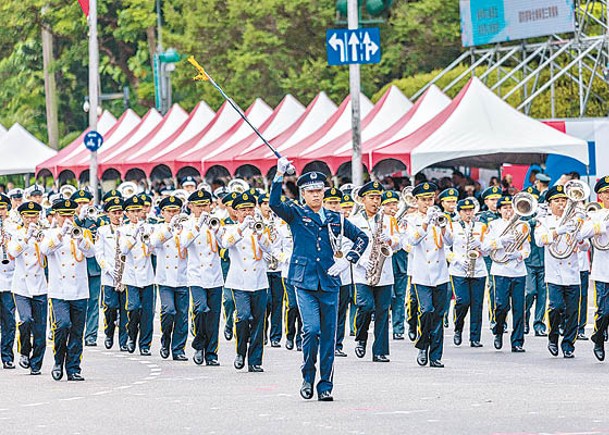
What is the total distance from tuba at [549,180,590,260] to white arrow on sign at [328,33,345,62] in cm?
1056

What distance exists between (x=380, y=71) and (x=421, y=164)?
1711 centimetres

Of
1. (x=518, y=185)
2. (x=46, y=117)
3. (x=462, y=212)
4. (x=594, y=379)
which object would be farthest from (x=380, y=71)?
(x=594, y=379)

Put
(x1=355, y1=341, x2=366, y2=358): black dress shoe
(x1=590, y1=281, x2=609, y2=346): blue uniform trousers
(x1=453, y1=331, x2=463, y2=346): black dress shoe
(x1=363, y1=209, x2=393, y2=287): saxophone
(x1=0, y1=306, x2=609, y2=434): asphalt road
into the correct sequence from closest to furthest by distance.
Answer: (x1=0, y1=306, x2=609, y2=434): asphalt road
(x1=590, y1=281, x2=609, y2=346): blue uniform trousers
(x1=363, y1=209, x2=393, y2=287): saxophone
(x1=355, y1=341, x2=366, y2=358): black dress shoe
(x1=453, y1=331, x2=463, y2=346): black dress shoe

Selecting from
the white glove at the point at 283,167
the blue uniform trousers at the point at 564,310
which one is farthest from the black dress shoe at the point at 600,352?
the white glove at the point at 283,167

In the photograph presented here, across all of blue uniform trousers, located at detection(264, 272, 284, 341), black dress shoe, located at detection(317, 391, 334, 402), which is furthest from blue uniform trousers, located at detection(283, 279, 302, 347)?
black dress shoe, located at detection(317, 391, 334, 402)

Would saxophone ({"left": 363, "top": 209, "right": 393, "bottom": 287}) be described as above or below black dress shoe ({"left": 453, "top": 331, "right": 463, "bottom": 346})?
above

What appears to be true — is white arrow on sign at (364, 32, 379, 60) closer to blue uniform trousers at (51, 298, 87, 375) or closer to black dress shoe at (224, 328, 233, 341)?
black dress shoe at (224, 328, 233, 341)

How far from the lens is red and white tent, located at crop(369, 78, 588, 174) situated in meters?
29.3

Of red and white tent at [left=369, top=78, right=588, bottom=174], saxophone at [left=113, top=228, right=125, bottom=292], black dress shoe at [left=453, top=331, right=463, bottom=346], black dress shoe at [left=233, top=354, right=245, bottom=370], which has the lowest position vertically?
black dress shoe at [left=453, top=331, right=463, bottom=346]

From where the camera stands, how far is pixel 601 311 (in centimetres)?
1631

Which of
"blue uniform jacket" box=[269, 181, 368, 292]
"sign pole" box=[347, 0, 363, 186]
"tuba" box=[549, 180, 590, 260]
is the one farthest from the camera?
"sign pole" box=[347, 0, 363, 186]

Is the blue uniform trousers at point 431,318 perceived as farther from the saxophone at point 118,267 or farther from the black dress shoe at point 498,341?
the saxophone at point 118,267

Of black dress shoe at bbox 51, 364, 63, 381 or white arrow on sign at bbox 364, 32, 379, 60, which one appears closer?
black dress shoe at bbox 51, 364, 63, 381

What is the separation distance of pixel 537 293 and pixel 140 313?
4823mm
